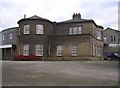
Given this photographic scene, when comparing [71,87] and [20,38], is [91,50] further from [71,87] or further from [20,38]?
[71,87]

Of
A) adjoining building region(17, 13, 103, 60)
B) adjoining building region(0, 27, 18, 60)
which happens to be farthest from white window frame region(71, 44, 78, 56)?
adjoining building region(0, 27, 18, 60)

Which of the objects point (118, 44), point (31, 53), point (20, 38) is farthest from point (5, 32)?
point (118, 44)

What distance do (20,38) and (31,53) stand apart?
4158 mm

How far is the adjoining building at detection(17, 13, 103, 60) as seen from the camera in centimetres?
3862

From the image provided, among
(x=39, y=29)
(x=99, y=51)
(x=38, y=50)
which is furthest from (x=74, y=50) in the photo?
(x=99, y=51)

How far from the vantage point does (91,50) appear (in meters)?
39.2

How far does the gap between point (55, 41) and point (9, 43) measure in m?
14.3

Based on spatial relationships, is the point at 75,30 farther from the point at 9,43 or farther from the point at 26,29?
the point at 9,43

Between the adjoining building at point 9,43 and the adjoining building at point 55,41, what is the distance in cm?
450

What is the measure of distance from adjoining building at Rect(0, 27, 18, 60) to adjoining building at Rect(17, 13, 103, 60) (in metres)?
4.50

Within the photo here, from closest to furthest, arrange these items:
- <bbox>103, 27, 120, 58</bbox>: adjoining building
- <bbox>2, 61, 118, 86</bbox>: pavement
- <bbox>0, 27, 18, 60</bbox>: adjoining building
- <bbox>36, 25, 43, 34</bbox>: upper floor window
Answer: <bbox>2, 61, 118, 86</bbox>: pavement → <bbox>36, 25, 43, 34</bbox>: upper floor window → <bbox>0, 27, 18, 60</bbox>: adjoining building → <bbox>103, 27, 120, 58</bbox>: adjoining building

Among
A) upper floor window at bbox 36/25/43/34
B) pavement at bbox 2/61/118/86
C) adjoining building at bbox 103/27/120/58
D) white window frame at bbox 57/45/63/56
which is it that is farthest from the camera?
adjoining building at bbox 103/27/120/58

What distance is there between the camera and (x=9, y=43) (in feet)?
167

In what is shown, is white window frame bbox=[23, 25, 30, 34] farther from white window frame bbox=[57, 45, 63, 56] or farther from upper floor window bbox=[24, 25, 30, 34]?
white window frame bbox=[57, 45, 63, 56]
